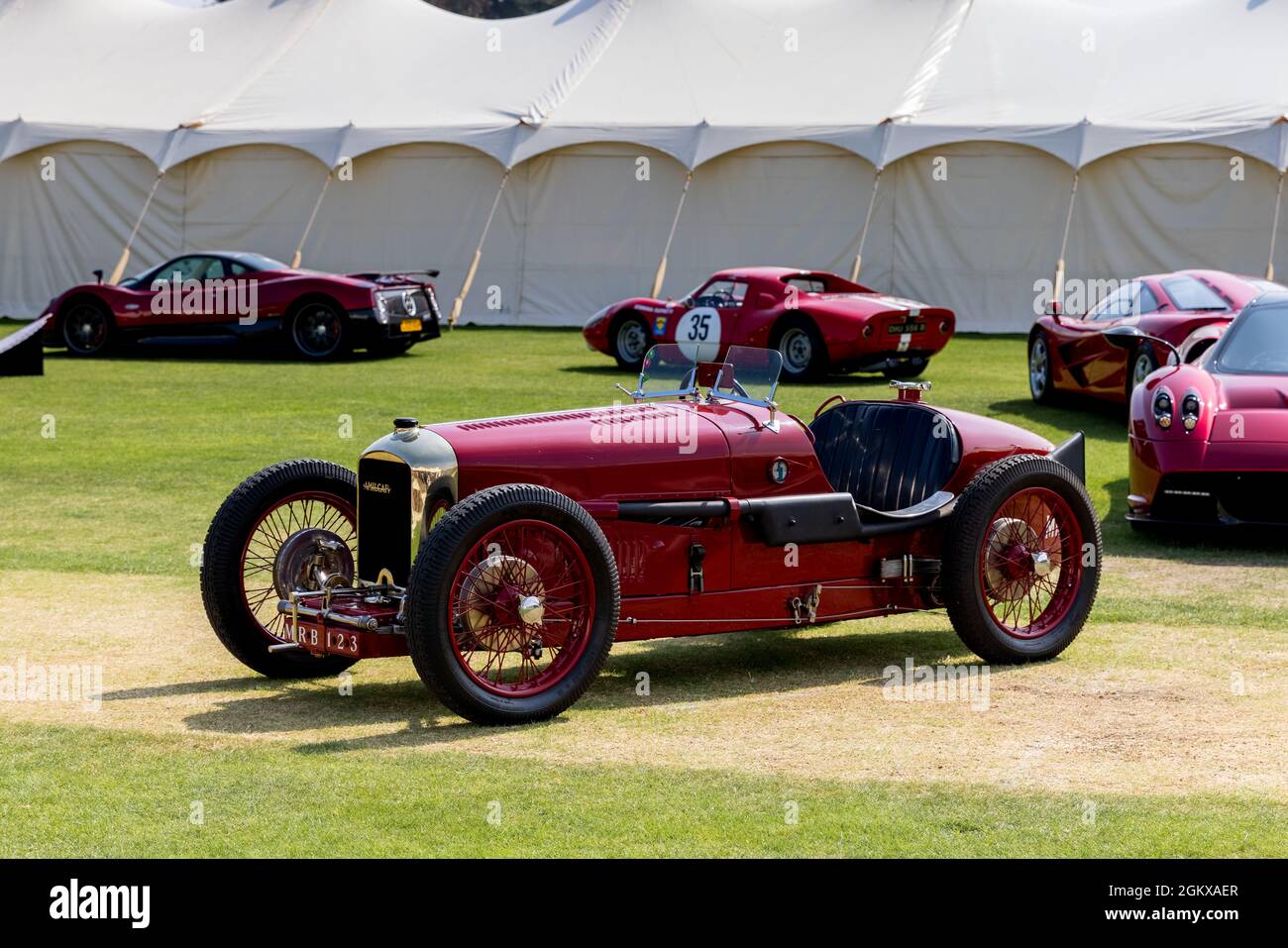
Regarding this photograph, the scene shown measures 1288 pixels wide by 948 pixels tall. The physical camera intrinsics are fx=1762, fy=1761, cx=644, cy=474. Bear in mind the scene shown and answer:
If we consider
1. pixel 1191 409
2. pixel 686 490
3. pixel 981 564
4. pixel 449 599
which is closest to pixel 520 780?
pixel 449 599

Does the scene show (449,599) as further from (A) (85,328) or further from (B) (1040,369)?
(A) (85,328)

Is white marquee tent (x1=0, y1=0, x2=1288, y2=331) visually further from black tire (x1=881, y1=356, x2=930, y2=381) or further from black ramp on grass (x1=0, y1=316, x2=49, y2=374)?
black ramp on grass (x1=0, y1=316, x2=49, y2=374)

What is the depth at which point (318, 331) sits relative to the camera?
22.5 metres

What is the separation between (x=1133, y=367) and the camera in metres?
14.9

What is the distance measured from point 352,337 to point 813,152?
9099 mm

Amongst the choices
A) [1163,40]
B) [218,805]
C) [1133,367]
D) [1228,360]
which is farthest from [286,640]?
[1163,40]

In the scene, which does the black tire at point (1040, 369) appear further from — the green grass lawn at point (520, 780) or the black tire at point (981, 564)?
the black tire at point (981, 564)

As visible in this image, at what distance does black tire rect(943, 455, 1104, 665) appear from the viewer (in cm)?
716

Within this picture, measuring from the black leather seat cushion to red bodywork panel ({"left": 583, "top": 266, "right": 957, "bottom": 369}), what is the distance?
36.8 feet

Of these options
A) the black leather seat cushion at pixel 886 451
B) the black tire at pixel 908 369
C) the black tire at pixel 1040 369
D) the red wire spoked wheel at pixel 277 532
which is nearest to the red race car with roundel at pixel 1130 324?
the black tire at pixel 1040 369

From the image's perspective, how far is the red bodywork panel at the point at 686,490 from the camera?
674cm
